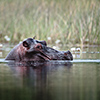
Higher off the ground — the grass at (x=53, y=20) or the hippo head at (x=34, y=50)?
the grass at (x=53, y=20)

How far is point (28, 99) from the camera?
267cm

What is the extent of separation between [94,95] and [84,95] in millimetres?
88

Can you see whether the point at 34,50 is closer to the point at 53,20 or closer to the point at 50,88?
the point at 50,88

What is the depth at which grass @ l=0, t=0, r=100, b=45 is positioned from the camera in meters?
12.0

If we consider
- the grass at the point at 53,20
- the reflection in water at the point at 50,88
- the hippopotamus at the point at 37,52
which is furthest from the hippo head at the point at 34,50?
the grass at the point at 53,20

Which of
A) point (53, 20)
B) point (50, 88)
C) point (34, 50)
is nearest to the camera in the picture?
point (50, 88)

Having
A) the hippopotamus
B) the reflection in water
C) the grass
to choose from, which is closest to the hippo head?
the hippopotamus

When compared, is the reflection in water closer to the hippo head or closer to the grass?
the hippo head

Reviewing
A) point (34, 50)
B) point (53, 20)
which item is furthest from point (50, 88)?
point (53, 20)

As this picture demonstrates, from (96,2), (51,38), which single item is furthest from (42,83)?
(51,38)

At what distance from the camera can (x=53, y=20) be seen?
41.7 feet

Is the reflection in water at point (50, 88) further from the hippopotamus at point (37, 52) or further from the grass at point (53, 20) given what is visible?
the grass at point (53, 20)

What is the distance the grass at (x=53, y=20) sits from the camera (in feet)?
39.4

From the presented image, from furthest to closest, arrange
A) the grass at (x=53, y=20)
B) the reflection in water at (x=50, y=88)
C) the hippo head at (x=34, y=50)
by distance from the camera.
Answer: the grass at (x=53, y=20) < the hippo head at (x=34, y=50) < the reflection in water at (x=50, y=88)
